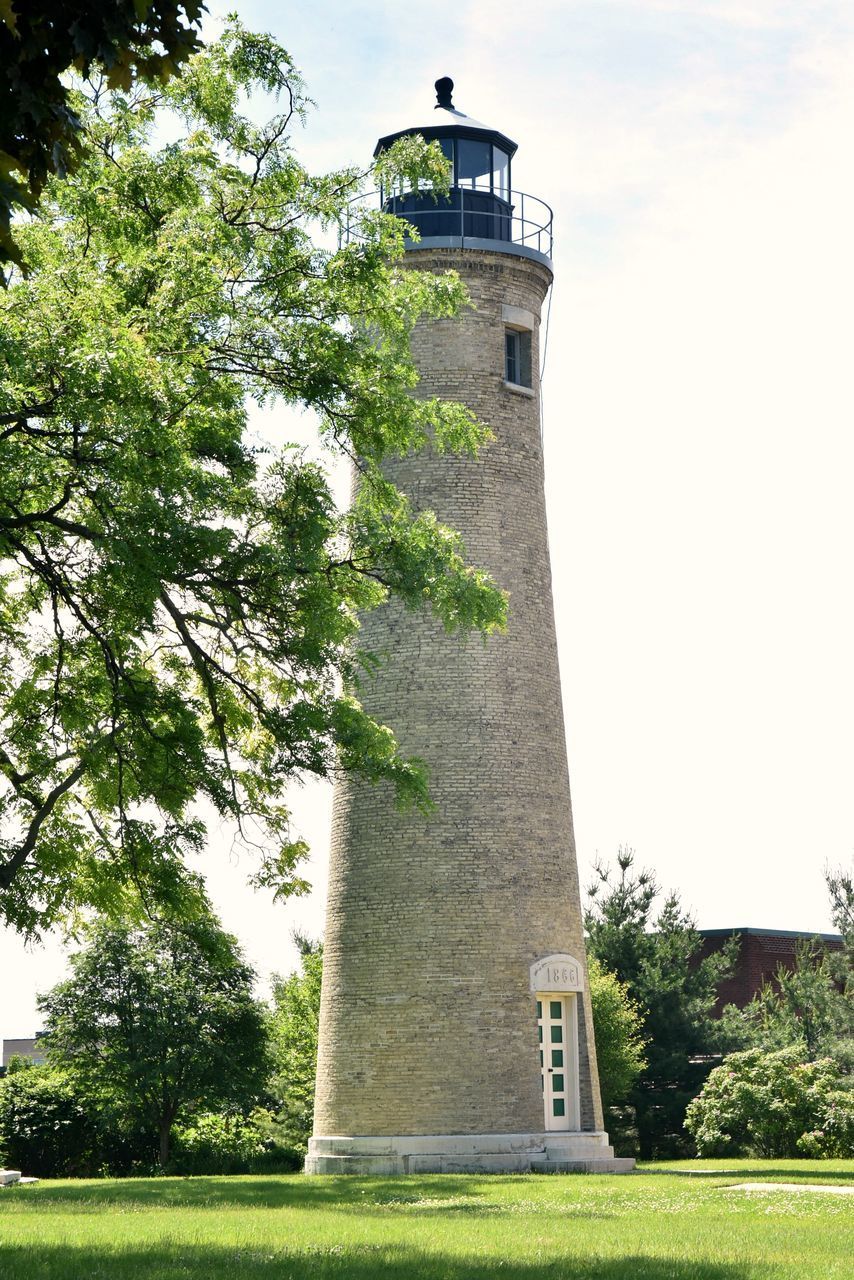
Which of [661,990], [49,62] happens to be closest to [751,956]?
[661,990]

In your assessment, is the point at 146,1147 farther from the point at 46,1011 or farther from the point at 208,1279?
the point at 208,1279

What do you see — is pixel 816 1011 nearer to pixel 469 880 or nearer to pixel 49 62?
pixel 469 880

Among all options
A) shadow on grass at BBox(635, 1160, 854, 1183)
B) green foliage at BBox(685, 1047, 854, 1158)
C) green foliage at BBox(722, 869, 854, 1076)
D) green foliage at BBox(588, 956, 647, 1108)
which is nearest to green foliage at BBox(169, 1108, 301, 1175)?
green foliage at BBox(588, 956, 647, 1108)

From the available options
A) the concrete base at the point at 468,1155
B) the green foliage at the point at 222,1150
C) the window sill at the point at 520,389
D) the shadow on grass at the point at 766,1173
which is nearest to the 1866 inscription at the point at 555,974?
the concrete base at the point at 468,1155

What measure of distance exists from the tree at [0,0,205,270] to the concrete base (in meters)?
19.6

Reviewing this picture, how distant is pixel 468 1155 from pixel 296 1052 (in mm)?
12284

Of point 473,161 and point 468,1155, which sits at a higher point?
point 473,161

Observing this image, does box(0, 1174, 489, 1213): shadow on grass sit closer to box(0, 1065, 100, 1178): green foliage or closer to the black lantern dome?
box(0, 1065, 100, 1178): green foliage

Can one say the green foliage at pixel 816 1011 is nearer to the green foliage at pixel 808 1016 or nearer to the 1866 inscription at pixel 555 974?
the green foliage at pixel 808 1016

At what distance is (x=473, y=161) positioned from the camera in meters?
28.1

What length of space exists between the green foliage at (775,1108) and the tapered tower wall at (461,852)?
15.6ft

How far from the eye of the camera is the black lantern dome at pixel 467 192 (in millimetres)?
27516

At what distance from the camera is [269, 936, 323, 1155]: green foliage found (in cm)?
3319

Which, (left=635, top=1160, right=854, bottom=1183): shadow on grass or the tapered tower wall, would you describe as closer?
(left=635, top=1160, right=854, bottom=1183): shadow on grass
